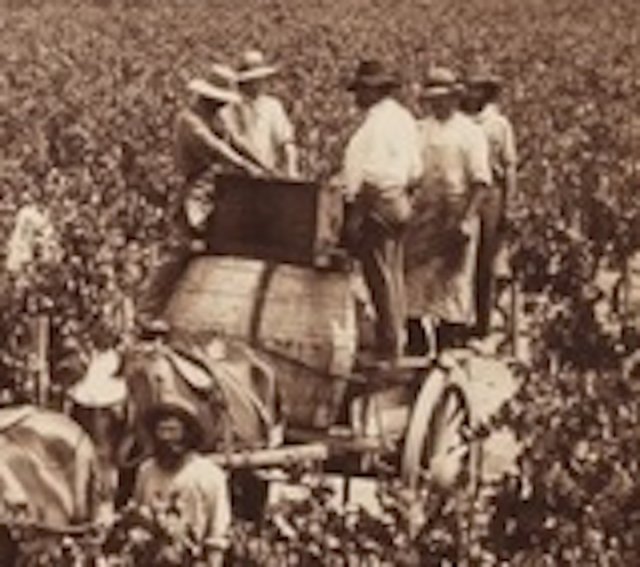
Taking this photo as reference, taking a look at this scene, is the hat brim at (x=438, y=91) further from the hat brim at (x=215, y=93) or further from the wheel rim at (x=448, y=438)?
the wheel rim at (x=448, y=438)

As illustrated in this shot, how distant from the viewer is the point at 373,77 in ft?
10.7

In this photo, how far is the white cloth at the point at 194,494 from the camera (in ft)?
9.66

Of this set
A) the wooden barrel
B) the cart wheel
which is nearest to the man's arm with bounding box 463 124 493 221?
the cart wheel

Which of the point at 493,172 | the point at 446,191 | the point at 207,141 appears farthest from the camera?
the point at 493,172

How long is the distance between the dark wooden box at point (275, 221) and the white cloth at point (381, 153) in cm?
12

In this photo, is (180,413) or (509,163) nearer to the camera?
(180,413)

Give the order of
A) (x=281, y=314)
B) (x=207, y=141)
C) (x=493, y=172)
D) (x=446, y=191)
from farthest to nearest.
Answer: (x=493, y=172) < (x=446, y=191) < (x=207, y=141) < (x=281, y=314)

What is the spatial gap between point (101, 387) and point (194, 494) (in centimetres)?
17

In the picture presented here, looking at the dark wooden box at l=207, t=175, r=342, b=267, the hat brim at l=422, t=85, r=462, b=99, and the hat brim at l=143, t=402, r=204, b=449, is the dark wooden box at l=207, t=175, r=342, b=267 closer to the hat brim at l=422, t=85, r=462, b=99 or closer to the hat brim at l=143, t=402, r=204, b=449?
the hat brim at l=143, t=402, r=204, b=449

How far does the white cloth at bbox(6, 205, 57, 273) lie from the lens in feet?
11.0

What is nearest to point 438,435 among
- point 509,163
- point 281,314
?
point 281,314

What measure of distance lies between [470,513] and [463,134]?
61cm

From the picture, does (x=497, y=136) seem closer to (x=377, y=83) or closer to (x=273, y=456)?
(x=377, y=83)

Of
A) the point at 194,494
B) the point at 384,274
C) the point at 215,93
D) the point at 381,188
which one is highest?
the point at 215,93
